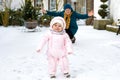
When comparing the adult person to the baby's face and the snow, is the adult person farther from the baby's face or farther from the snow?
the baby's face

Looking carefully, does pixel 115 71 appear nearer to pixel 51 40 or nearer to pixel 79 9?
pixel 51 40

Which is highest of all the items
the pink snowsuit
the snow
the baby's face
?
the baby's face

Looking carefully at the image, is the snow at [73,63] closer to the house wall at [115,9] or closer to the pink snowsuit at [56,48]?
the pink snowsuit at [56,48]

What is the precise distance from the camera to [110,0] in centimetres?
1894

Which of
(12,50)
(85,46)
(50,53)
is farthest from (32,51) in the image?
(50,53)

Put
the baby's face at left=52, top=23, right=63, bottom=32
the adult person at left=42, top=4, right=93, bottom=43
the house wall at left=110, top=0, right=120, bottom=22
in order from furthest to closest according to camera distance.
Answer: the house wall at left=110, top=0, right=120, bottom=22, the adult person at left=42, top=4, right=93, bottom=43, the baby's face at left=52, top=23, right=63, bottom=32

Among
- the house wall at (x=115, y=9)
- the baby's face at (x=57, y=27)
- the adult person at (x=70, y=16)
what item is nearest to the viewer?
the baby's face at (x=57, y=27)

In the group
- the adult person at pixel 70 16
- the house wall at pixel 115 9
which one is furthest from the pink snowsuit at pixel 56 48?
the house wall at pixel 115 9

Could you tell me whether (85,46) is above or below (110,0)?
below

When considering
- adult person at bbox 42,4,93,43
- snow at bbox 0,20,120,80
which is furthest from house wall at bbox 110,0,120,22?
snow at bbox 0,20,120,80

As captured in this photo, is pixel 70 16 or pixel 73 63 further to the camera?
pixel 70 16

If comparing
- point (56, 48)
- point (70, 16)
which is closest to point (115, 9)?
point (70, 16)

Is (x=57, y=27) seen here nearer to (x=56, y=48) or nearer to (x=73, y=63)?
(x=56, y=48)

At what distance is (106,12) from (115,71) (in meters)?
12.0
